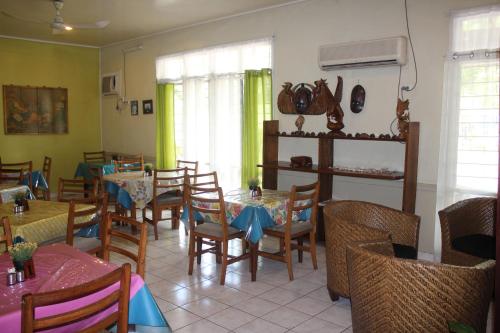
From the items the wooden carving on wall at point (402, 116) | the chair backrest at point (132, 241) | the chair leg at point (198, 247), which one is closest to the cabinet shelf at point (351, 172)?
the wooden carving on wall at point (402, 116)

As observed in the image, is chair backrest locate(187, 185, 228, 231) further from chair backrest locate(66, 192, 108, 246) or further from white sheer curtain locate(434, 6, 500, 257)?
white sheer curtain locate(434, 6, 500, 257)

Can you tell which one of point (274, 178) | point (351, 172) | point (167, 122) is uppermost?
point (167, 122)

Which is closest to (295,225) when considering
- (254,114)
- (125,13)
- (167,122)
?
(254,114)

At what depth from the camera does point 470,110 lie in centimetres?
402

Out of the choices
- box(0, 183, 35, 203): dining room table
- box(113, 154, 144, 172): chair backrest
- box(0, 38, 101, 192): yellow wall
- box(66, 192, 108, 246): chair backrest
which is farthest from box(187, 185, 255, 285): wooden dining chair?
box(0, 38, 101, 192): yellow wall

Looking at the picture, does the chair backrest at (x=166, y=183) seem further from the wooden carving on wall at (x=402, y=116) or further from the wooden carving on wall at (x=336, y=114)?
the wooden carving on wall at (x=402, y=116)

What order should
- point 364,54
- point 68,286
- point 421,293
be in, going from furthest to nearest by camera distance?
point 364,54 → point 421,293 → point 68,286

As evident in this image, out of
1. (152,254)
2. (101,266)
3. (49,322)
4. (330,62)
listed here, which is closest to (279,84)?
(330,62)

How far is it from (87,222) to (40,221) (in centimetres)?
32

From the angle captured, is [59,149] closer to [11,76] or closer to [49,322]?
[11,76]

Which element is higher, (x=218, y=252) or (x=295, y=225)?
(x=295, y=225)

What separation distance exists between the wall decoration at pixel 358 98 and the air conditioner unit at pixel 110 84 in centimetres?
487

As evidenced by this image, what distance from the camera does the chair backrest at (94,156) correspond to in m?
8.18

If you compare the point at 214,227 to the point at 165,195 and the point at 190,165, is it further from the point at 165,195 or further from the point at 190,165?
the point at 190,165
